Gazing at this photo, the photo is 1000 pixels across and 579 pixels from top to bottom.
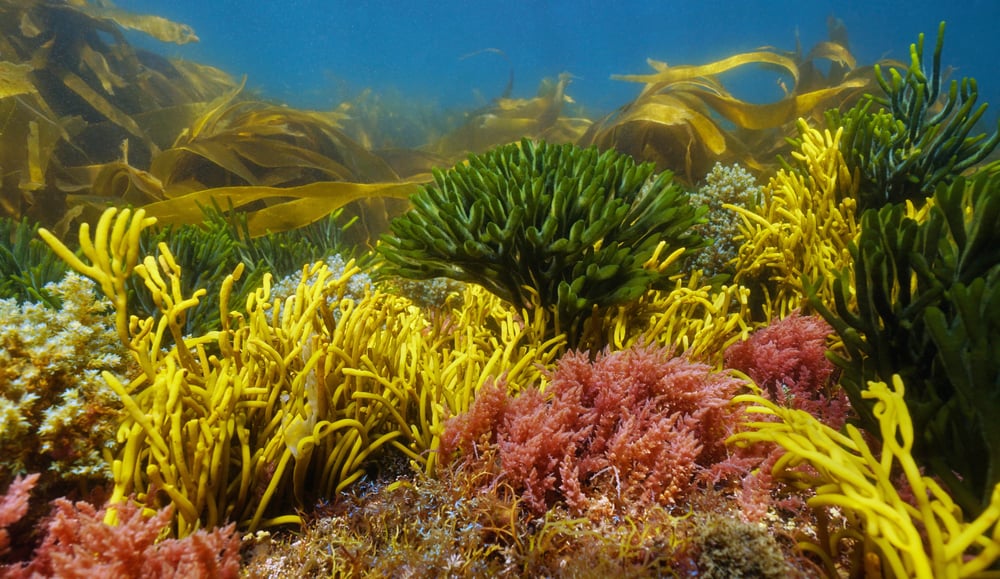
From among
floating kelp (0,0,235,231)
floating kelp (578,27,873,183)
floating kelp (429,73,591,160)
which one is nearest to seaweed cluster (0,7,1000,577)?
floating kelp (578,27,873,183)

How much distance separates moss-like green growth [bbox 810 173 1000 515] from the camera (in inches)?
40.6

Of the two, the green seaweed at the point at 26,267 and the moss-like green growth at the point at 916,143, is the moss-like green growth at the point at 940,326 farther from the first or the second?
the green seaweed at the point at 26,267

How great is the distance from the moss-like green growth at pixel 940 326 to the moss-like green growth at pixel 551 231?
676 millimetres

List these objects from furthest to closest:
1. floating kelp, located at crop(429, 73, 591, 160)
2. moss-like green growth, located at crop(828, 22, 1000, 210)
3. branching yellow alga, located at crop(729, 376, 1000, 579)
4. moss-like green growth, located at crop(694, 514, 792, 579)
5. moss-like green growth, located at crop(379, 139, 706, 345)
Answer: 1. floating kelp, located at crop(429, 73, 591, 160)
2. moss-like green growth, located at crop(828, 22, 1000, 210)
3. moss-like green growth, located at crop(379, 139, 706, 345)
4. moss-like green growth, located at crop(694, 514, 792, 579)
5. branching yellow alga, located at crop(729, 376, 1000, 579)

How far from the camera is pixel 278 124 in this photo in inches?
250

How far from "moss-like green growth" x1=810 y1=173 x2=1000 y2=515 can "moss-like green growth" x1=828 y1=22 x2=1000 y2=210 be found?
1148 millimetres

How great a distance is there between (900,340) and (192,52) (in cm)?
4178

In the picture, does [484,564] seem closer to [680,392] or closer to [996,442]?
[680,392]

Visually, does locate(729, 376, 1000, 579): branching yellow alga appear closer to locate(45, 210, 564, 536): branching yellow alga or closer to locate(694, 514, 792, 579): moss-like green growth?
locate(694, 514, 792, 579): moss-like green growth

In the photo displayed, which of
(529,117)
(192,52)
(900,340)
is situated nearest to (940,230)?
(900,340)

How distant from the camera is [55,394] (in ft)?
4.20

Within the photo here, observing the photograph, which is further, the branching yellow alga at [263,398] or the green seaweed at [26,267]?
the green seaweed at [26,267]

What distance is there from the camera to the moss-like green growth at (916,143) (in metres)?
2.38

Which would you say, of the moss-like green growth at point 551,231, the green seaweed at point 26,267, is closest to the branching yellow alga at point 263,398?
the moss-like green growth at point 551,231
